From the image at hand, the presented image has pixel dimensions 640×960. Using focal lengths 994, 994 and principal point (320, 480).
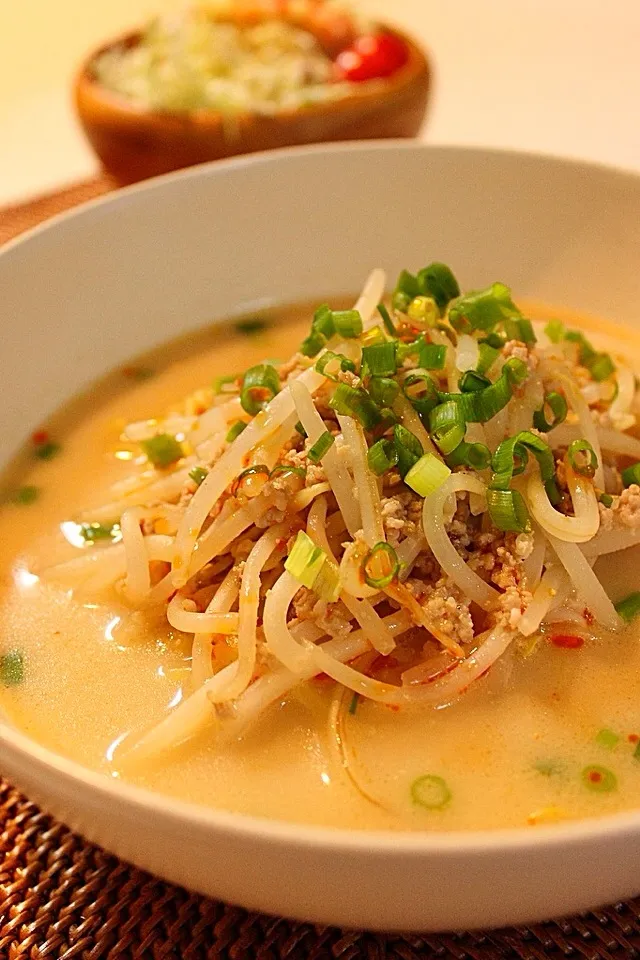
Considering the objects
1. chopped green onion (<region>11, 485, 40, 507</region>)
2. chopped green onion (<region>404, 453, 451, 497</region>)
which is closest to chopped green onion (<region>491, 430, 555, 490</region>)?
chopped green onion (<region>404, 453, 451, 497</region>)

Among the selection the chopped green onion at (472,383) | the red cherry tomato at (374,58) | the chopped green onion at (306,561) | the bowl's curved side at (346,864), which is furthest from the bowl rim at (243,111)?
the bowl's curved side at (346,864)

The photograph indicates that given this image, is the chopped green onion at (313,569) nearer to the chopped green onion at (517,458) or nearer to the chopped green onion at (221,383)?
the chopped green onion at (517,458)

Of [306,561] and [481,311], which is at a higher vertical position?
[481,311]

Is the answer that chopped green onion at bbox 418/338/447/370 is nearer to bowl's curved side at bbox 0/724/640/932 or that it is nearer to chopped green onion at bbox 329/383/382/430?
chopped green onion at bbox 329/383/382/430

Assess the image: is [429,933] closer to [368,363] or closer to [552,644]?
[552,644]

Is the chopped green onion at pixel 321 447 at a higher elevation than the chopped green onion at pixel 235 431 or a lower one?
higher

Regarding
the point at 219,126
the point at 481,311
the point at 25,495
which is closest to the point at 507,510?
the point at 481,311

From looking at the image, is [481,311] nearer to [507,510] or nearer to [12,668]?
[507,510]
